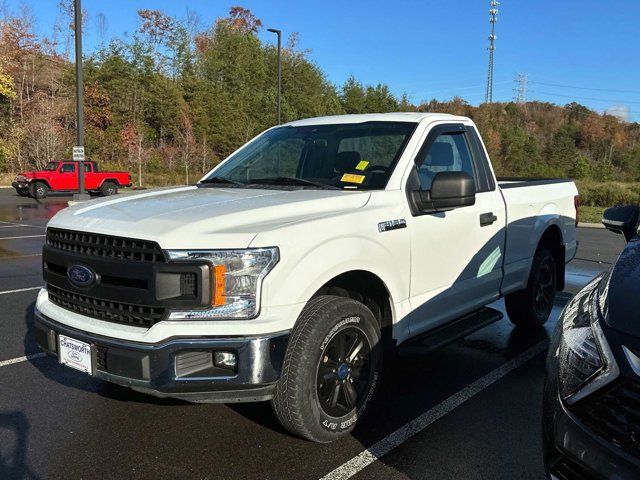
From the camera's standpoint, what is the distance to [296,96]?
4931 centimetres

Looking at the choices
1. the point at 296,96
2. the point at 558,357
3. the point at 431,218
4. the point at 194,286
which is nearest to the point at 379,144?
the point at 431,218

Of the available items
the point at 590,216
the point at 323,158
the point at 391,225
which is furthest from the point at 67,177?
the point at 391,225

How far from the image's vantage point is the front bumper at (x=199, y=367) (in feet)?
8.39

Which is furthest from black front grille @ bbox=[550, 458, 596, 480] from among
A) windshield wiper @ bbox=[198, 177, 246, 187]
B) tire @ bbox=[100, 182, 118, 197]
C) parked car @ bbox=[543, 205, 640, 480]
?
tire @ bbox=[100, 182, 118, 197]

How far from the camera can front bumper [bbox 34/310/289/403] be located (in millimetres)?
2559

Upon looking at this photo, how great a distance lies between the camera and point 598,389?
1.84 metres

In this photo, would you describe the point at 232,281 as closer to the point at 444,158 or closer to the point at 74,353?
the point at 74,353

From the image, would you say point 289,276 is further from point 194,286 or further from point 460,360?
point 460,360

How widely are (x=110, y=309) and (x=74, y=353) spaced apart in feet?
1.13

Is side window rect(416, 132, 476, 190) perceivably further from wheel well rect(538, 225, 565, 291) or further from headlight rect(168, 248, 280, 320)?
headlight rect(168, 248, 280, 320)

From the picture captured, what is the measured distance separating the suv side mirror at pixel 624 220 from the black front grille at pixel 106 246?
270cm

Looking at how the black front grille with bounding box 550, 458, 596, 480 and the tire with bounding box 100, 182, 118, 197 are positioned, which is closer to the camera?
the black front grille with bounding box 550, 458, 596, 480

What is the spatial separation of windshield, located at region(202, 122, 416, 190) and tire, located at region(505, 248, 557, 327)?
2.21 meters

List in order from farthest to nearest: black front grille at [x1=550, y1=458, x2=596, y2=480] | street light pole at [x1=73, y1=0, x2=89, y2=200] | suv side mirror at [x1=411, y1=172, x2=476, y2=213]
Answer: street light pole at [x1=73, y1=0, x2=89, y2=200], suv side mirror at [x1=411, y1=172, x2=476, y2=213], black front grille at [x1=550, y1=458, x2=596, y2=480]
